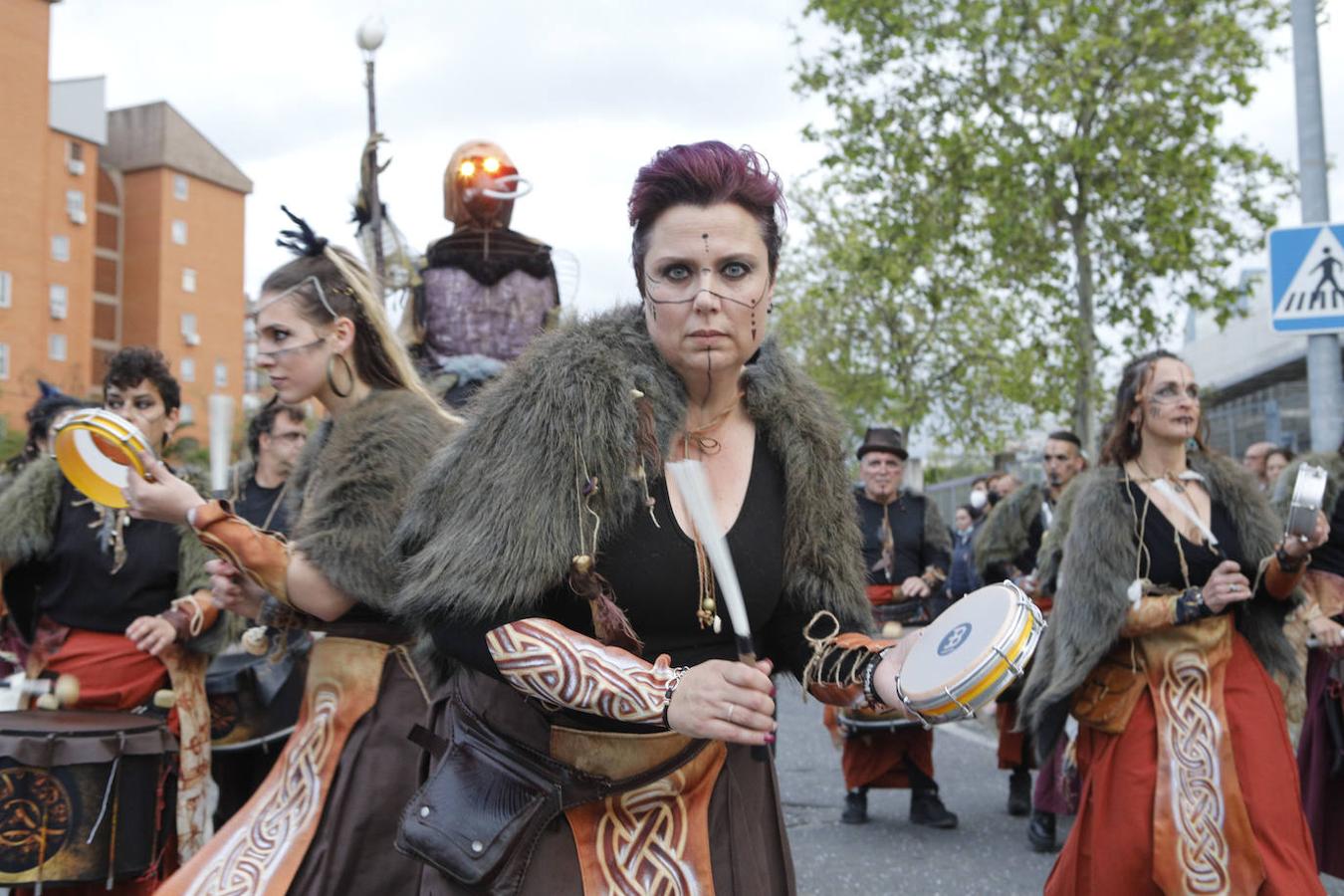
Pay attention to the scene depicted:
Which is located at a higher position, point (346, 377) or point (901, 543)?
point (346, 377)

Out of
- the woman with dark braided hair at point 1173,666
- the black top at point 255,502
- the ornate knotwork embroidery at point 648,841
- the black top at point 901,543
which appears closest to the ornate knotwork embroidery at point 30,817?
the black top at point 255,502

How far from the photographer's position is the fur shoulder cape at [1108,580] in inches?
182

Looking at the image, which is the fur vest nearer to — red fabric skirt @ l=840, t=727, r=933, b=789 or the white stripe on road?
red fabric skirt @ l=840, t=727, r=933, b=789

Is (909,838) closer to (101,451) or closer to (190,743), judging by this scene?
(190,743)

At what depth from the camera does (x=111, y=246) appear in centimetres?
5600

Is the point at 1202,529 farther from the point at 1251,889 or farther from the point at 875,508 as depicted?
the point at 875,508

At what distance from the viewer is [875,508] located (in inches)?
338

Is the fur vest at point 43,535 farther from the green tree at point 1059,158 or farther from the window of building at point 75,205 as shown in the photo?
the window of building at point 75,205

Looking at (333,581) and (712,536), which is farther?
(333,581)

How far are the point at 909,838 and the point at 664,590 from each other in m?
5.36

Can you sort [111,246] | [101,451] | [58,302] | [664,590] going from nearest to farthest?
[664,590] → [101,451] → [58,302] → [111,246]

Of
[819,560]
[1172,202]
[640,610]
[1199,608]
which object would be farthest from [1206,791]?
[1172,202]

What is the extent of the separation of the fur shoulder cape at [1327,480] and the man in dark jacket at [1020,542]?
4.47ft

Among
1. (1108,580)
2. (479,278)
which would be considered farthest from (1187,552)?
(479,278)
